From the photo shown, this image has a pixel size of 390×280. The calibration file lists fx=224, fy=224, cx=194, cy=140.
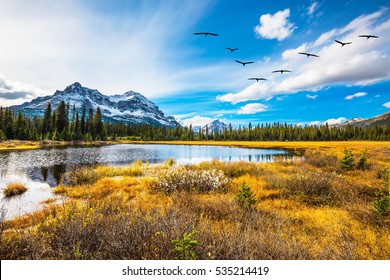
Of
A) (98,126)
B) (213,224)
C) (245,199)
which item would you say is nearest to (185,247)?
(213,224)

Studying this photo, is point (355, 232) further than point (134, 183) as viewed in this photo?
No

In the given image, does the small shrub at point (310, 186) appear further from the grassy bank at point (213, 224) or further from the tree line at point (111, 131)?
the tree line at point (111, 131)

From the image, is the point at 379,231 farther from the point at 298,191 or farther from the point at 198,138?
the point at 198,138

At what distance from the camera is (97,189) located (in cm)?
1202

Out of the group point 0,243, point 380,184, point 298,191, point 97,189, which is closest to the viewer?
point 0,243

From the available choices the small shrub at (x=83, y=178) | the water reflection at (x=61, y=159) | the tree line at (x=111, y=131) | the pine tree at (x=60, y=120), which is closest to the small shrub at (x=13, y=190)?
the water reflection at (x=61, y=159)

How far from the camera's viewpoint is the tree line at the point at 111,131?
6617 cm

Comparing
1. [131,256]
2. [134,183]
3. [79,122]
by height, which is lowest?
[134,183]

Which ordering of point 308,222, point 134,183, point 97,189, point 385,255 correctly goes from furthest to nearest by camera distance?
1. point 134,183
2. point 97,189
3. point 308,222
4. point 385,255

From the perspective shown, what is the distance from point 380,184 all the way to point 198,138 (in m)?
135

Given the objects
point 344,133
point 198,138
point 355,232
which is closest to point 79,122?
point 198,138

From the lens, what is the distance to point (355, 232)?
574 centimetres

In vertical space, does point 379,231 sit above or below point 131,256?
below

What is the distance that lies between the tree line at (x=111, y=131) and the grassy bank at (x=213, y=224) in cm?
6683
